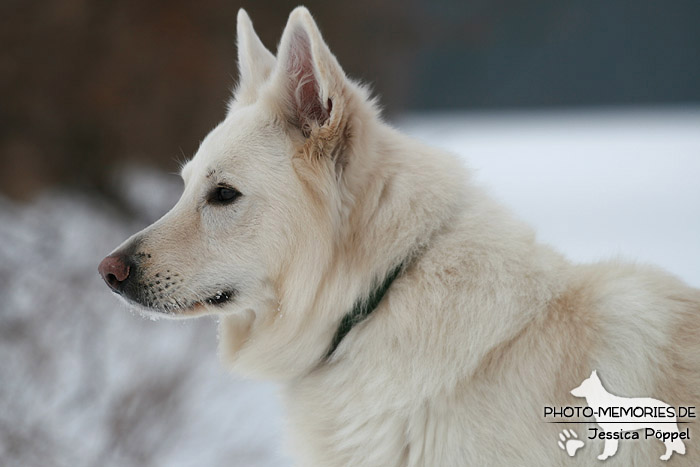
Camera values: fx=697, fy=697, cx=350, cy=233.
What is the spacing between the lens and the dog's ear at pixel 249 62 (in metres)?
2.94

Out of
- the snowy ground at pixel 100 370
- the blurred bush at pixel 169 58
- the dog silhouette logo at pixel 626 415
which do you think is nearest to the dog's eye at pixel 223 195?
the snowy ground at pixel 100 370

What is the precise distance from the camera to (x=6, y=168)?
27.5ft

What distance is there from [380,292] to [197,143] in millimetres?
7527

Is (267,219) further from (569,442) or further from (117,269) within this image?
(569,442)

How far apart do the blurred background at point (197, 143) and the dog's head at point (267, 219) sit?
1.92 feet

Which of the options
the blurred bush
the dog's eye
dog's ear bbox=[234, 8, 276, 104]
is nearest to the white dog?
the dog's eye

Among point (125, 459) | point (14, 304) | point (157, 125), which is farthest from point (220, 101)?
point (125, 459)

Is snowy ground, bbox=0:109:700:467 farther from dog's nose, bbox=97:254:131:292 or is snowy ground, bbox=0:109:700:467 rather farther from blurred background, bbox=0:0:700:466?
dog's nose, bbox=97:254:131:292

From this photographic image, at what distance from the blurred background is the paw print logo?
3.40ft

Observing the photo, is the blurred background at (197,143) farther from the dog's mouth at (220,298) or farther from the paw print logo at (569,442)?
the paw print logo at (569,442)

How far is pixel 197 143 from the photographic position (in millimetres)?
9453

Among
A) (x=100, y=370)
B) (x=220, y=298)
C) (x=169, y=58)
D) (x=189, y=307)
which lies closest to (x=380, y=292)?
(x=220, y=298)

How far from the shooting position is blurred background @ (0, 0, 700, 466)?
4.39 meters

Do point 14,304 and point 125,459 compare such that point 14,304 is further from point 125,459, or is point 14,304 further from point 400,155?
point 400,155
